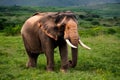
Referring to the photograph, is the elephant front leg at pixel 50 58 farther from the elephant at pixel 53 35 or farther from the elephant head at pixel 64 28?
the elephant head at pixel 64 28

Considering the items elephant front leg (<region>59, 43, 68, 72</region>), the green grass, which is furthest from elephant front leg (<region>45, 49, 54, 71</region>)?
elephant front leg (<region>59, 43, 68, 72</region>)

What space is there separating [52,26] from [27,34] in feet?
5.65

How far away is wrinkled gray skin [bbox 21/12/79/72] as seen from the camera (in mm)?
12551

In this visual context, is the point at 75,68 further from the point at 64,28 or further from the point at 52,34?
the point at 64,28

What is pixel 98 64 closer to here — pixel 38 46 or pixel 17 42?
pixel 38 46

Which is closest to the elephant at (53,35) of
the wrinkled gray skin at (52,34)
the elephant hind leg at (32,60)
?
the wrinkled gray skin at (52,34)

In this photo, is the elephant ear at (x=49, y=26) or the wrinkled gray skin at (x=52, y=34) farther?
the elephant ear at (x=49, y=26)

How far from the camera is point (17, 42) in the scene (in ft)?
82.8

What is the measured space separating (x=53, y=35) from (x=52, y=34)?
0.18 ft

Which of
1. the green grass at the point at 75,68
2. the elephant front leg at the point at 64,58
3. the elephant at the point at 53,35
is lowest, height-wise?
the green grass at the point at 75,68

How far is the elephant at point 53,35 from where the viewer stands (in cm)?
1246

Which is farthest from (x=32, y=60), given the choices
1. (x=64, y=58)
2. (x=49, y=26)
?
(x=49, y=26)

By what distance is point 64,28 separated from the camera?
1302 cm

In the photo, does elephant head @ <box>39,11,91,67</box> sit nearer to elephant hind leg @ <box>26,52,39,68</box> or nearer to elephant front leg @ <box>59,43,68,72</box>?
elephant front leg @ <box>59,43,68,72</box>
